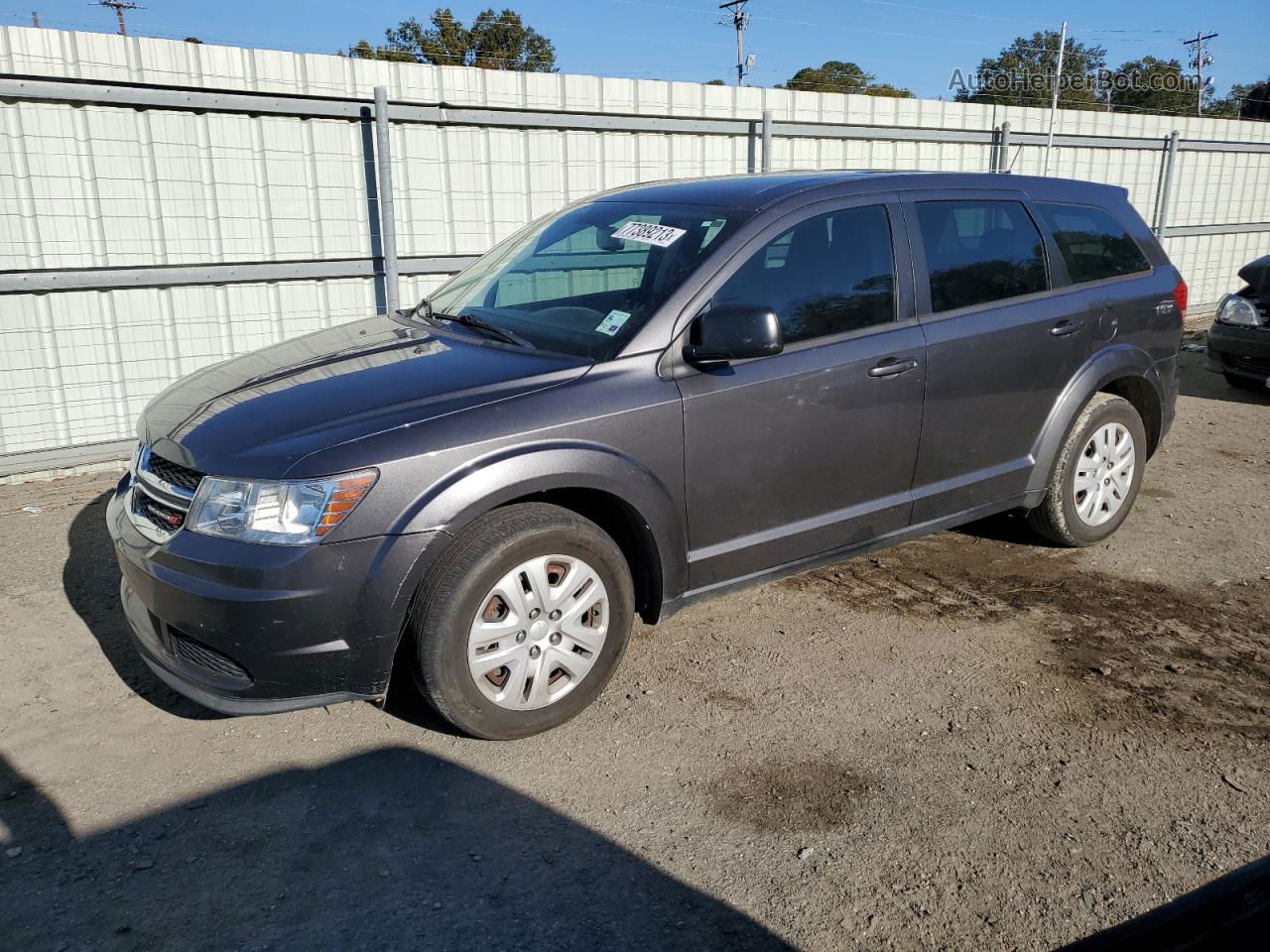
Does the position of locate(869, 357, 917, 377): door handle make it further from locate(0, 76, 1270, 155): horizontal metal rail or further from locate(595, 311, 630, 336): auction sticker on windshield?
locate(0, 76, 1270, 155): horizontal metal rail

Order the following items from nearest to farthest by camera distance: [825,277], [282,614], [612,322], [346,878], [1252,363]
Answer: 1. [346,878]
2. [282,614]
3. [612,322]
4. [825,277]
5. [1252,363]

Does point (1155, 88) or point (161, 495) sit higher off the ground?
point (1155, 88)

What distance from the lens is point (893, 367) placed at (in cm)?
398

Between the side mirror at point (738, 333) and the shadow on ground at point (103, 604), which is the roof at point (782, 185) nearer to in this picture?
the side mirror at point (738, 333)

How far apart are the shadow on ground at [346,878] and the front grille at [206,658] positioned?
0.39 metres

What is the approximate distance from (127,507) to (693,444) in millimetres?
2026

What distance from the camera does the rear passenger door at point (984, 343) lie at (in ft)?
13.7

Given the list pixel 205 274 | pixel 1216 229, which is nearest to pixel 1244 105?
pixel 1216 229

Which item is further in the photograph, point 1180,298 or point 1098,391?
point 1180,298

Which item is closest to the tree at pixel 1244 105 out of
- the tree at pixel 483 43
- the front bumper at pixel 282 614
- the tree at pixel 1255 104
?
the tree at pixel 1255 104

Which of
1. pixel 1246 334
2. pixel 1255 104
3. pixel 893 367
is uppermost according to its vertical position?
pixel 1255 104

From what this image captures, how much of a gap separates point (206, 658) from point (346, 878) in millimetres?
842

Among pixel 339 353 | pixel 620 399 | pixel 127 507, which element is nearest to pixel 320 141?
pixel 339 353

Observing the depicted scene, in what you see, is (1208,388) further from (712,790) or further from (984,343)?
(712,790)
